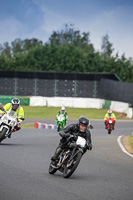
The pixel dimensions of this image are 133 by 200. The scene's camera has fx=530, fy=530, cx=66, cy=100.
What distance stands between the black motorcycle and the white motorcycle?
19.4ft

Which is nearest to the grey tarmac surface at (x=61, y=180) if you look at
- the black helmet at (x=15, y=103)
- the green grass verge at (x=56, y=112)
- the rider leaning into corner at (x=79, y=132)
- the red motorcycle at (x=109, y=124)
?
the rider leaning into corner at (x=79, y=132)

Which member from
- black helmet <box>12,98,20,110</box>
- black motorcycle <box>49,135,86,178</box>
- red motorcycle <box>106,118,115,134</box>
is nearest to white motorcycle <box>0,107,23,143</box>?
black helmet <box>12,98,20,110</box>

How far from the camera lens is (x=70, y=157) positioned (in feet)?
34.7

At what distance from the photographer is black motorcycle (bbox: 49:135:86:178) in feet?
34.1

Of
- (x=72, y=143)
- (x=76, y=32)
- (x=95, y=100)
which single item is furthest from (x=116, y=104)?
(x=76, y=32)

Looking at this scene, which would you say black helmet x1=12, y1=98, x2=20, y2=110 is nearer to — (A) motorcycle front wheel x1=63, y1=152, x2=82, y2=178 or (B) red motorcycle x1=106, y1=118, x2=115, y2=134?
(A) motorcycle front wheel x1=63, y1=152, x2=82, y2=178

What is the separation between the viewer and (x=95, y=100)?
55344 mm

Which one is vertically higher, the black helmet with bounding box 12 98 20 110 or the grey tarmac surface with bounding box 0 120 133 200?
the black helmet with bounding box 12 98 20 110

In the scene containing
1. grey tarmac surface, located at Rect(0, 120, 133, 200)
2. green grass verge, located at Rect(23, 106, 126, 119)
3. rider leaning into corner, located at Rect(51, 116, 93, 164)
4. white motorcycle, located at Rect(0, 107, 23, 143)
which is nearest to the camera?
grey tarmac surface, located at Rect(0, 120, 133, 200)

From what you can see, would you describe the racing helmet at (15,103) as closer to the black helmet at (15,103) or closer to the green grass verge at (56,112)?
the black helmet at (15,103)

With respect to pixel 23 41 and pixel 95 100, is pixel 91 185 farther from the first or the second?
pixel 23 41

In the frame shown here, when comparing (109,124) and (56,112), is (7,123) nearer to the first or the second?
(109,124)

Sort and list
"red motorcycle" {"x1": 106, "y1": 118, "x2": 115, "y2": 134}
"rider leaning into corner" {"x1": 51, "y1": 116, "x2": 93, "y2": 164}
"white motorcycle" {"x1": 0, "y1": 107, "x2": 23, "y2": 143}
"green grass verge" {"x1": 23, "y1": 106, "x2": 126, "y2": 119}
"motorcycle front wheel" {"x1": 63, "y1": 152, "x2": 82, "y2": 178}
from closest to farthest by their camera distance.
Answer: "motorcycle front wheel" {"x1": 63, "y1": 152, "x2": 82, "y2": 178} < "rider leaning into corner" {"x1": 51, "y1": 116, "x2": 93, "y2": 164} < "white motorcycle" {"x1": 0, "y1": 107, "x2": 23, "y2": 143} < "red motorcycle" {"x1": 106, "y1": 118, "x2": 115, "y2": 134} < "green grass verge" {"x1": 23, "y1": 106, "x2": 126, "y2": 119}

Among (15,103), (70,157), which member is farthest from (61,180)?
(15,103)
